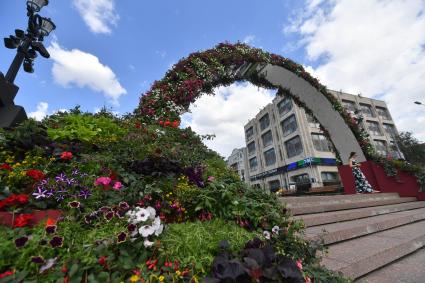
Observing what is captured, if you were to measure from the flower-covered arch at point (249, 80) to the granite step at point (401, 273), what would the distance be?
16.5 feet

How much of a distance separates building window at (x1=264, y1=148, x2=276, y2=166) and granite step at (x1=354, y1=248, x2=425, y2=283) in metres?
38.5

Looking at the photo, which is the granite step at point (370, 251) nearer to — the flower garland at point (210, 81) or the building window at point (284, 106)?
the flower garland at point (210, 81)

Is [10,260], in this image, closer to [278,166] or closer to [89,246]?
[89,246]

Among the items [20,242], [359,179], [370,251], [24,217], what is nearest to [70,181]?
[24,217]

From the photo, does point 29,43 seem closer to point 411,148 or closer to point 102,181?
point 102,181

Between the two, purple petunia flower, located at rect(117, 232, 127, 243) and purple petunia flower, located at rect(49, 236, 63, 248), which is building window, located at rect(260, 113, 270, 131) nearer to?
purple petunia flower, located at rect(117, 232, 127, 243)

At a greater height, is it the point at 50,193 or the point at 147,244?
the point at 50,193

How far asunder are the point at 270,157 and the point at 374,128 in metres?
19.4

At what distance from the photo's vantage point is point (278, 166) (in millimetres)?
38562

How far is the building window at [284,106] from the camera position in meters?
36.2

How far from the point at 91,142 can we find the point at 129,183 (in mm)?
1487

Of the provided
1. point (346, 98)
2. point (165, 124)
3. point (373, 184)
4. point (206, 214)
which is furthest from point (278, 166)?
point (206, 214)

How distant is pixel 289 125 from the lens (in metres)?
36.3

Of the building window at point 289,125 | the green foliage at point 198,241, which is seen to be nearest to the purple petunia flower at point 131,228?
the green foliage at point 198,241
